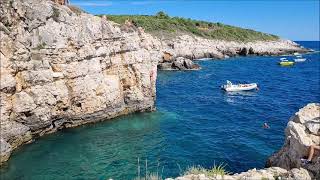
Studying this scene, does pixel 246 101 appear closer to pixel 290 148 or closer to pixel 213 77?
pixel 213 77

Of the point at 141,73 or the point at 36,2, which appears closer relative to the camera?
the point at 36,2

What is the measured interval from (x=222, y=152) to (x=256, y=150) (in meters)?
2.93

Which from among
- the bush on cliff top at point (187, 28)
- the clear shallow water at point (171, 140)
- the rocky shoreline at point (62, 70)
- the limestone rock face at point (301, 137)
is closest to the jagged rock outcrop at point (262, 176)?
the limestone rock face at point (301, 137)

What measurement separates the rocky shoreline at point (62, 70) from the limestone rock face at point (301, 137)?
18.9 m

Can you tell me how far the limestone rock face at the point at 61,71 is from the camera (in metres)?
30.2

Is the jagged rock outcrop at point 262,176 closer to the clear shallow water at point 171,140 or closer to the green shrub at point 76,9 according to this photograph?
the clear shallow water at point 171,140

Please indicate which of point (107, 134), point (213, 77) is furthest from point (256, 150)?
point (213, 77)

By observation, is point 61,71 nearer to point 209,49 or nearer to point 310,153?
point 310,153

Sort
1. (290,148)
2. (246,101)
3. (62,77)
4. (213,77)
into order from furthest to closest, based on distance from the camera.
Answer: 1. (213,77)
2. (246,101)
3. (62,77)
4. (290,148)

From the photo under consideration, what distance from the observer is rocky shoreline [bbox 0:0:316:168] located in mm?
30266

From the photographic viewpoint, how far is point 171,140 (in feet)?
114

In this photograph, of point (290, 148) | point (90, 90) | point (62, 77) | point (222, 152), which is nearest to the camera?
point (290, 148)

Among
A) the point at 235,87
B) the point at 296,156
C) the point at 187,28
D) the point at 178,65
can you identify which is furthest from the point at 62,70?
the point at 187,28

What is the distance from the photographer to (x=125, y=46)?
41.4 meters
